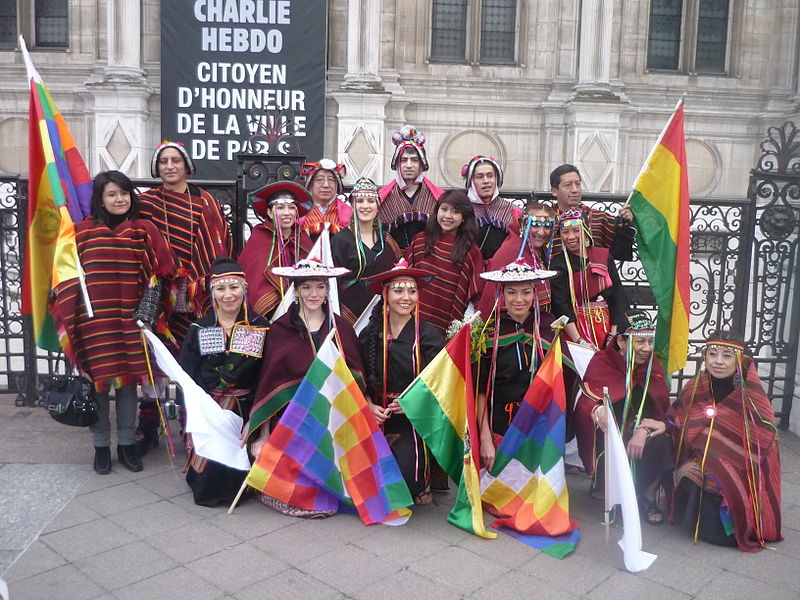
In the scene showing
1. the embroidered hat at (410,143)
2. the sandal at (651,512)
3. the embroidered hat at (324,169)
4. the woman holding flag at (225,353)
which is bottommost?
the sandal at (651,512)

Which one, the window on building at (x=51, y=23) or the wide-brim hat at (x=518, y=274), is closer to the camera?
the wide-brim hat at (x=518, y=274)

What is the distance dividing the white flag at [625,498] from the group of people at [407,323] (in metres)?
0.21

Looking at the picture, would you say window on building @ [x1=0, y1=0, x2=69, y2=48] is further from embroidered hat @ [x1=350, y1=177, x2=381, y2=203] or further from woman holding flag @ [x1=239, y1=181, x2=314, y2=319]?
embroidered hat @ [x1=350, y1=177, x2=381, y2=203]

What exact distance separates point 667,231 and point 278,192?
2.75 metres

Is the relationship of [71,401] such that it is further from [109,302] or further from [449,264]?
[449,264]

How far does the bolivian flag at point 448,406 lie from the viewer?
4.18 meters

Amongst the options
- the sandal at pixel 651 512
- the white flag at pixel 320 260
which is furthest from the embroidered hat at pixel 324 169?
the sandal at pixel 651 512

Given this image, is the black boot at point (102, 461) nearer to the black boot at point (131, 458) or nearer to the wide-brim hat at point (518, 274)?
the black boot at point (131, 458)

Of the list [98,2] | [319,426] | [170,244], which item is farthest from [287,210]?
[98,2]

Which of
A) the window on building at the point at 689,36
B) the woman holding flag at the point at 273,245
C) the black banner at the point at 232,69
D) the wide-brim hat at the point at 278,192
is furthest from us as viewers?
the window on building at the point at 689,36

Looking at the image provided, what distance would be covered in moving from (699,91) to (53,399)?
15642 mm

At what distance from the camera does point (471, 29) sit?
1606cm

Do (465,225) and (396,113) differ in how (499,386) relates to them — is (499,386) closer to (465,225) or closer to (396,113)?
(465,225)

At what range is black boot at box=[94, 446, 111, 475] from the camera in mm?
4836
